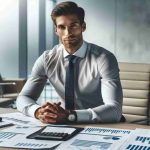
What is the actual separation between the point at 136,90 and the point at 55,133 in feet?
5.29

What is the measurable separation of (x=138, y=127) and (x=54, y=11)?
0.90 m

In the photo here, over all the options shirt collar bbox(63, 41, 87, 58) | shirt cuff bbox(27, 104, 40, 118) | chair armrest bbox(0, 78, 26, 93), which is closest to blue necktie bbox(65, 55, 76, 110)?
shirt collar bbox(63, 41, 87, 58)

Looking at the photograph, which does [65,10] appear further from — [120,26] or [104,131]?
[120,26]

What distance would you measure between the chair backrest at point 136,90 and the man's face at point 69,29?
94 centimetres

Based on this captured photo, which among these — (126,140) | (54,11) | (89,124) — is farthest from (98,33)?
(126,140)

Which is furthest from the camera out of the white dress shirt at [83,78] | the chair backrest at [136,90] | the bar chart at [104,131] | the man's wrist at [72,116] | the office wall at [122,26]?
the office wall at [122,26]

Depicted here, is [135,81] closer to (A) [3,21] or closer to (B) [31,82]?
(B) [31,82]

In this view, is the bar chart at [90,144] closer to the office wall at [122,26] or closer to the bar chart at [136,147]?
the bar chart at [136,147]

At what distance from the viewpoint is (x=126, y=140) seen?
4.63 ft

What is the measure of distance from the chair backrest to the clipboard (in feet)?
4.54

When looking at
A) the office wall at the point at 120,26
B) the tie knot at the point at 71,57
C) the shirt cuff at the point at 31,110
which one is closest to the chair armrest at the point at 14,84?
the office wall at the point at 120,26

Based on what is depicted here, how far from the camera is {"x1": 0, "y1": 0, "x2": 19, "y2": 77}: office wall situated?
5.73 m

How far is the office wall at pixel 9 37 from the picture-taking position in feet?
18.8

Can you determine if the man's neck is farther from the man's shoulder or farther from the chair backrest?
the chair backrest
